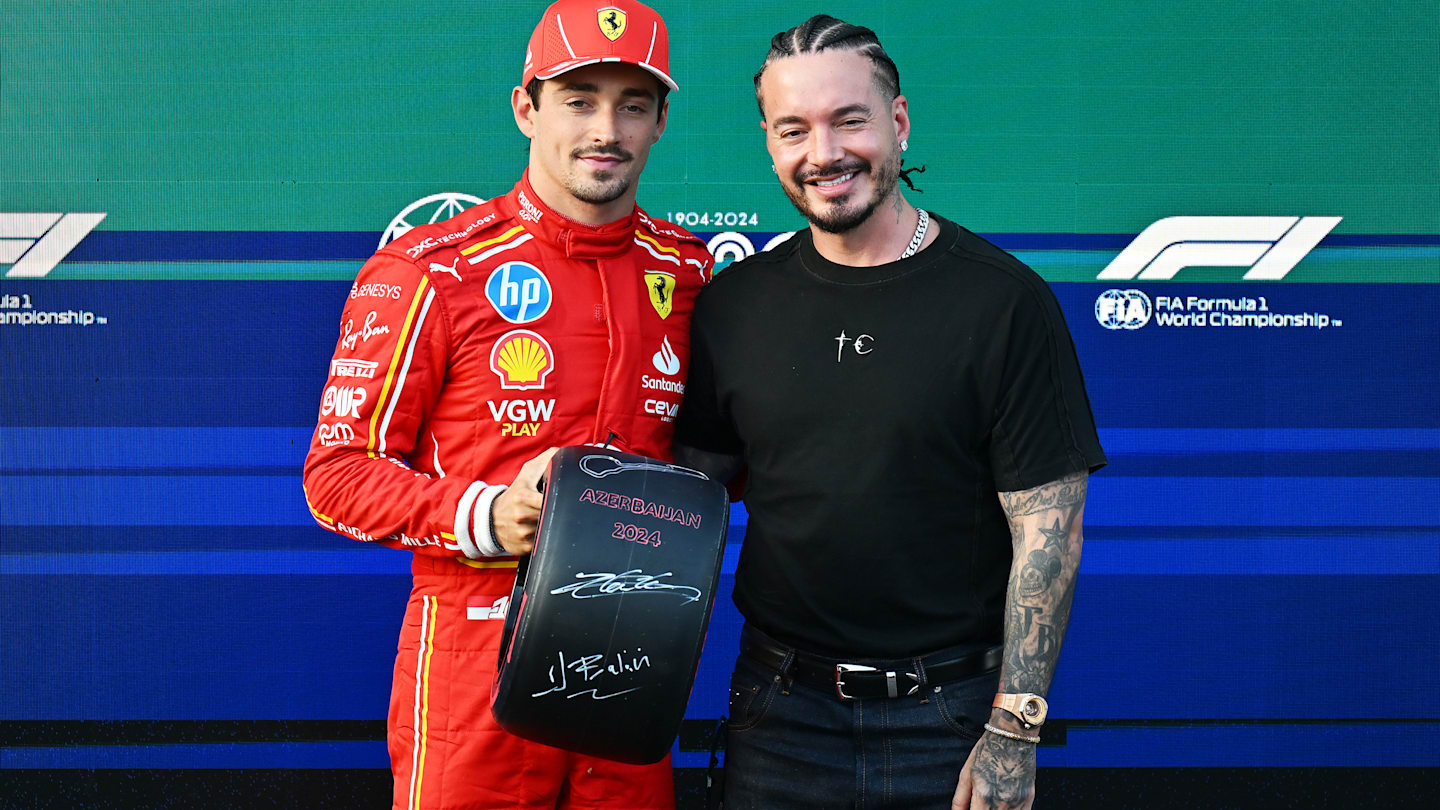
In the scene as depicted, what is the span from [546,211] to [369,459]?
47 cm

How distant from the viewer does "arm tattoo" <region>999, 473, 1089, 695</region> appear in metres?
1.43

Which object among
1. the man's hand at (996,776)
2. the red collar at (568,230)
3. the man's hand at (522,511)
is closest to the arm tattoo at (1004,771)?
the man's hand at (996,776)

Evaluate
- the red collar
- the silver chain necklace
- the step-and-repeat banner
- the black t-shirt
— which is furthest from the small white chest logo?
the step-and-repeat banner

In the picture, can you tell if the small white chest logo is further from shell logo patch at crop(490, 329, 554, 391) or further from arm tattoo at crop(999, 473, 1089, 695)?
shell logo patch at crop(490, 329, 554, 391)

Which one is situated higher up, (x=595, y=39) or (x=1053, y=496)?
(x=595, y=39)

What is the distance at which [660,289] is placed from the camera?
68.4 inches

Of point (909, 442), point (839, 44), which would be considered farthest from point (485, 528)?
point (839, 44)

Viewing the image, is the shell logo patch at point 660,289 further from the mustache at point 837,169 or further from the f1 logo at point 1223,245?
the f1 logo at point 1223,245

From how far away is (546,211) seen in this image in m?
1.66

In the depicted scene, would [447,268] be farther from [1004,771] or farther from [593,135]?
[1004,771]

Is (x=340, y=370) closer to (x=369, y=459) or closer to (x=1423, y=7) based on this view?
(x=369, y=459)

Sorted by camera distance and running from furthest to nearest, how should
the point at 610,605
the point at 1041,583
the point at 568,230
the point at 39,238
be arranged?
the point at 39,238
the point at 568,230
the point at 1041,583
the point at 610,605

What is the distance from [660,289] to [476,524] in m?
0.51

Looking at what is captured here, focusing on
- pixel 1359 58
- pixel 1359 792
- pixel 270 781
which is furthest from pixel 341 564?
pixel 1359 58
